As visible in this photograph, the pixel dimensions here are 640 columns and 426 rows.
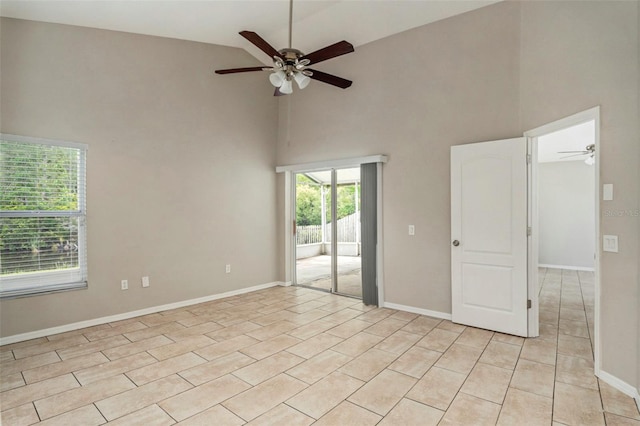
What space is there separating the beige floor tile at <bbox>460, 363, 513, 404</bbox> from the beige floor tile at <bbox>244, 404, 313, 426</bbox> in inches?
48.4

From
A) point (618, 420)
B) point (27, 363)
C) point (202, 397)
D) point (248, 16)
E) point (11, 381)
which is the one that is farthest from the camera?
point (248, 16)

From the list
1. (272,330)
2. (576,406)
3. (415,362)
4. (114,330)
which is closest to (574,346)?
(576,406)

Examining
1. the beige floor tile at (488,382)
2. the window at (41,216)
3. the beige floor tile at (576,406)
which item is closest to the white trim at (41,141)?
the window at (41,216)

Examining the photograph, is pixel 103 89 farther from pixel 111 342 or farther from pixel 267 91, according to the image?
pixel 111 342

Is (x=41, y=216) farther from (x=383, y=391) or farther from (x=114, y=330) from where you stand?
(x=383, y=391)

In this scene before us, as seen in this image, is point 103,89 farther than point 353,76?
No

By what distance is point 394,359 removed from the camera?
2998 mm

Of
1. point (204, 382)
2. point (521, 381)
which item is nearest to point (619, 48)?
point (521, 381)

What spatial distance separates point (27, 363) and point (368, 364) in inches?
120

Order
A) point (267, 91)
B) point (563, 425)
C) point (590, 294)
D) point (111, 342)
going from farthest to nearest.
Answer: point (267, 91) < point (590, 294) < point (111, 342) < point (563, 425)

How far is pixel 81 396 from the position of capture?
7.98 feet

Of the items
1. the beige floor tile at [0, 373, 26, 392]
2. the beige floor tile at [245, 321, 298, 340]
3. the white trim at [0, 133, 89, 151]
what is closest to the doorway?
the beige floor tile at [245, 321, 298, 340]

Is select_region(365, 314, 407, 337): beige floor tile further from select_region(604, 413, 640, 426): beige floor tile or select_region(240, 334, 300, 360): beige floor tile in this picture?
select_region(604, 413, 640, 426): beige floor tile

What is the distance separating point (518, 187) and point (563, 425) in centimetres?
224
